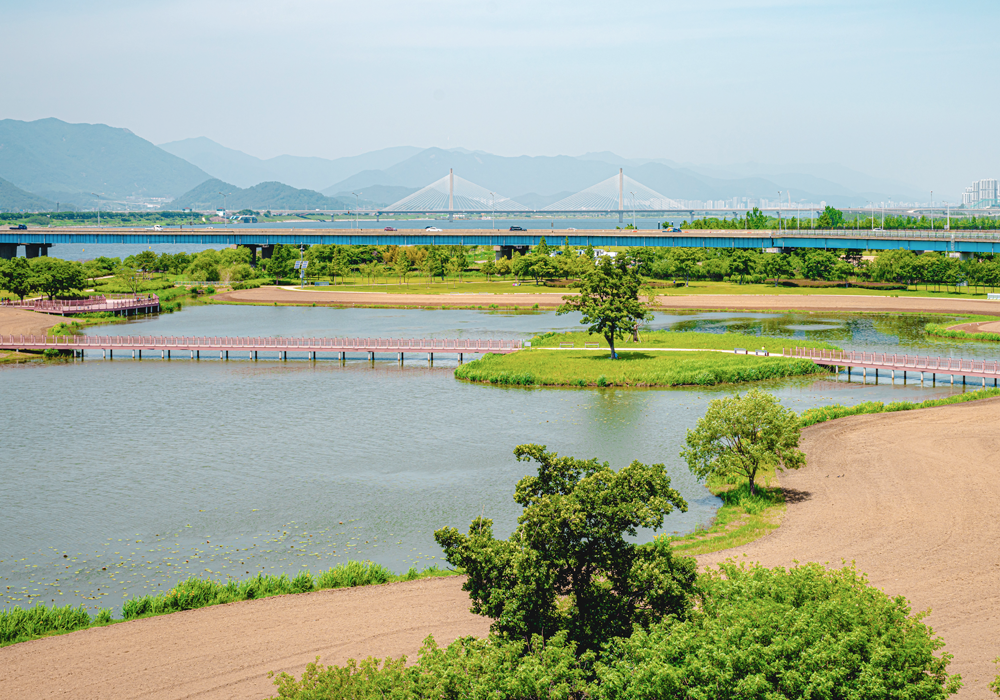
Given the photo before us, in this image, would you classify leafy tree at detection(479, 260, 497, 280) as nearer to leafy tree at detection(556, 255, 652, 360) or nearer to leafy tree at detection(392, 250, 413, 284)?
leafy tree at detection(392, 250, 413, 284)

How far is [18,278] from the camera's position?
115250mm

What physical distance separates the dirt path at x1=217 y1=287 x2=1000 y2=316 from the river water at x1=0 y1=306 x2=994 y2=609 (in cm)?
3020

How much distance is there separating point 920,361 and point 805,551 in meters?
40.2

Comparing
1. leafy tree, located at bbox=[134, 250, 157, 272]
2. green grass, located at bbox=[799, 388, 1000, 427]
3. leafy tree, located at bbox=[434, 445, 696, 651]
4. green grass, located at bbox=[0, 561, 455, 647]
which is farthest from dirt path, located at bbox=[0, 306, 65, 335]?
leafy tree, located at bbox=[434, 445, 696, 651]

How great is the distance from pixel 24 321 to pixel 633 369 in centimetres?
6854

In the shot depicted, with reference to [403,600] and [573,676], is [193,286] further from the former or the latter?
[573,676]

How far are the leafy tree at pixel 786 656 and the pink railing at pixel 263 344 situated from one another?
184ft

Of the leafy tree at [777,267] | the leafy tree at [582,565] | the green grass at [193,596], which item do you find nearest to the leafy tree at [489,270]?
the leafy tree at [777,267]

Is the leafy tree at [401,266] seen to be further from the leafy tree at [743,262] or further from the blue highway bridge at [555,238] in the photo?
the leafy tree at [743,262]

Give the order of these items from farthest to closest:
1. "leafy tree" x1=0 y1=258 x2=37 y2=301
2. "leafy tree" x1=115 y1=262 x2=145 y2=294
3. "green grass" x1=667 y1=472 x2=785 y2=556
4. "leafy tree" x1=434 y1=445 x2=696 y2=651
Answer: "leafy tree" x1=115 y1=262 x2=145 y2=294
"leafy tree" x1=0 y1=258 x2=37 y2=301
"green grass" x1=667 y1=472 x2=785 y2=556
"leafy tree" x1=434 y1=445 x2=696 y2=651

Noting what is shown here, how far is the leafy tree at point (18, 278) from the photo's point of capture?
366ft

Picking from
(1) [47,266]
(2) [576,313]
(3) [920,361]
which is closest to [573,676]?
(3) [920,361]

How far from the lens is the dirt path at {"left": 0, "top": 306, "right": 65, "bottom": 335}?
3632 inches

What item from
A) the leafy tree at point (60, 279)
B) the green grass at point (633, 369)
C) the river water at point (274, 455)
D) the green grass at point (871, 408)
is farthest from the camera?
the leafy tree at point (60, 279)
